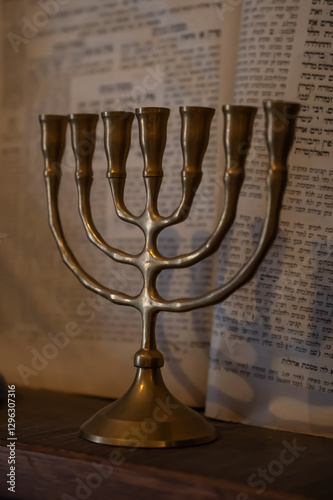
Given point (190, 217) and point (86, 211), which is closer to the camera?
point (86, 211)

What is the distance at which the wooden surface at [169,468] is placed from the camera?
46 cm

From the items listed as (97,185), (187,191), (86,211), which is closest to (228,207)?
(187,191)

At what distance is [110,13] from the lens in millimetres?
828

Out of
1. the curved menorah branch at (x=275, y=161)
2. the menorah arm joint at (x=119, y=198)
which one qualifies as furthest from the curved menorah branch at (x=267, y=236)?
the menorah arm joint at (x=119, y=198)

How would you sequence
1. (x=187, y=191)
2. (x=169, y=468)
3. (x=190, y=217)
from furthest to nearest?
1. (x=190, y=217)
2. (x=187, y=191)
3. (x=169, y=468)

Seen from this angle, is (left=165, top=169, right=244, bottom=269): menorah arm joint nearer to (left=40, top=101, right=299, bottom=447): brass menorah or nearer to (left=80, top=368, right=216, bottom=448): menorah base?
(left=40, top=101, right=299, bottom=447): brass menorah

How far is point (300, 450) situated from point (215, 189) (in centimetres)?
28

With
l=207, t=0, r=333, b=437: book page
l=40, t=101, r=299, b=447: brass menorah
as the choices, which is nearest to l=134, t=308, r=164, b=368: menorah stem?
l=40, t=101, r=299, b=447: brass menorah

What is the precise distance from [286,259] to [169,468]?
0.24 m

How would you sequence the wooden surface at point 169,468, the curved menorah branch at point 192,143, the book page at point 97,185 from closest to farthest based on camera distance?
the wooden surface at point 169,468 → the curved menorah branch at point 192,143 → the book page at point 97,185

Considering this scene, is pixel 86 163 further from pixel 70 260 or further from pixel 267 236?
pixel 267 236

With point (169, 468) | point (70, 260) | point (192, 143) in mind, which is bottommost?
point (169, 468)

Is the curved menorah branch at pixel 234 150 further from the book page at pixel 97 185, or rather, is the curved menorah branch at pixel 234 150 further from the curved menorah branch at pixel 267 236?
the book page at pixel 97 185

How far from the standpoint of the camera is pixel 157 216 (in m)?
0.60
